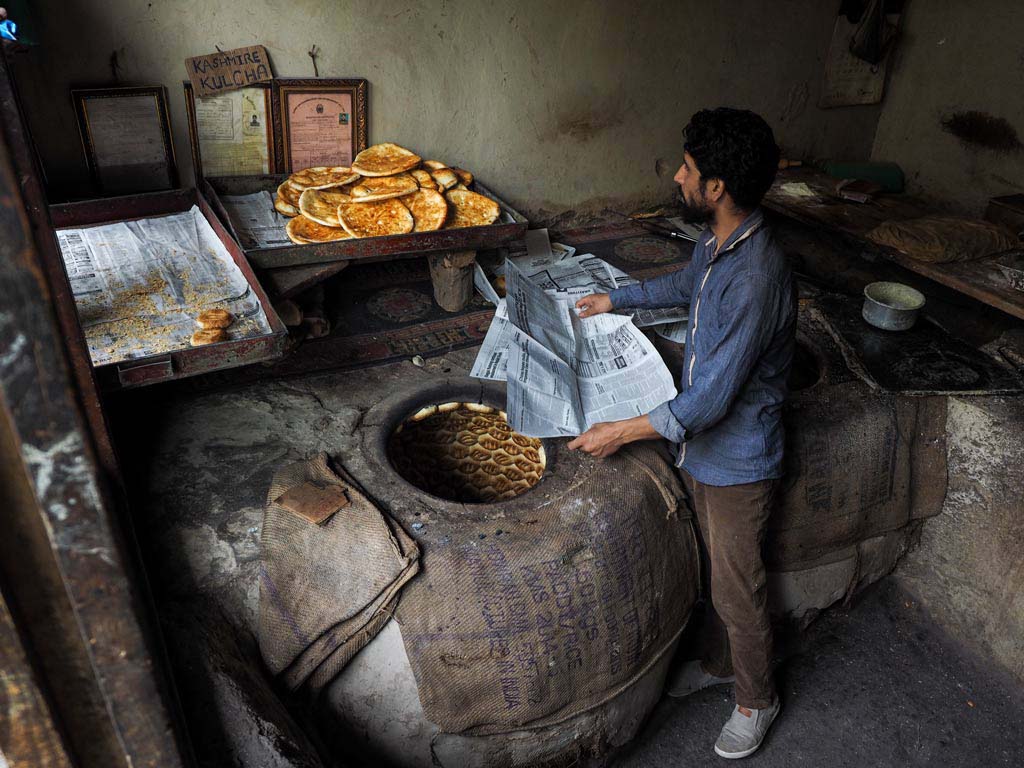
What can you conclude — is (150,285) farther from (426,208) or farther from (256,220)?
(426,208)

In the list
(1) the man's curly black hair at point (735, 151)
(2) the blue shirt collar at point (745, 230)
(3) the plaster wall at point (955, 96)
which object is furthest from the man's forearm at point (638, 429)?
(3) the plaster wall at point (955, 96)

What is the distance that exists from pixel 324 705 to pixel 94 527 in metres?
1.55

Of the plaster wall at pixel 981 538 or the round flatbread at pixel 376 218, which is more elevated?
the round flatbread at pixel 376 218

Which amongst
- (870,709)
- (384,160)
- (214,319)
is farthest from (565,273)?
(870,709)

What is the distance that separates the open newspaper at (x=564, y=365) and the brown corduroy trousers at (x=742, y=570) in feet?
1.26

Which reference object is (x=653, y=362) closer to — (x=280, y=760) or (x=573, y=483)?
(x=573, y=483)

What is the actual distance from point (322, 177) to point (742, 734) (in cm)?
278

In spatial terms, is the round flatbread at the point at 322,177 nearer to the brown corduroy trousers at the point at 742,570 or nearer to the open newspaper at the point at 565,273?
the open newspaper at the point at 565,273

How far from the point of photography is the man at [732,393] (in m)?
1.91

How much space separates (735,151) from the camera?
1854 millimetres

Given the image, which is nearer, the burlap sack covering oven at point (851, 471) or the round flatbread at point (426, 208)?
the burlap sack covering oven at point (851, 471)

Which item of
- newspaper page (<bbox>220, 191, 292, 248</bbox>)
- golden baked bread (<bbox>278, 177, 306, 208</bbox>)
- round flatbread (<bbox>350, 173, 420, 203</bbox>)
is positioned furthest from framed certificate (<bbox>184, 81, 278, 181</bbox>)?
round flatbread (<bbox>350, 173, 420, 203</bbox>)

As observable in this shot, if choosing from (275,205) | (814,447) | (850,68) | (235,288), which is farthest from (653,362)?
(850,68)

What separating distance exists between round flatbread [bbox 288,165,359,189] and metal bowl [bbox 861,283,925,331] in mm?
2368
